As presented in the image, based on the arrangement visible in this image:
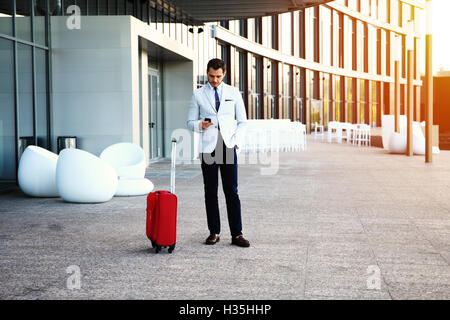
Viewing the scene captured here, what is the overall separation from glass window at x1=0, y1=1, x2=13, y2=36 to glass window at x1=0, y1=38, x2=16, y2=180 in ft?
0.75

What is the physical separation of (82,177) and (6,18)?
4567mm

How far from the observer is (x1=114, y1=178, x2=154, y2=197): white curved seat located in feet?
33.9

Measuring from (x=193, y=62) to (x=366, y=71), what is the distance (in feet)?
133

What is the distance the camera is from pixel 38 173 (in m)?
10.0

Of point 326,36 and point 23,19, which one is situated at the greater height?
point 326,36

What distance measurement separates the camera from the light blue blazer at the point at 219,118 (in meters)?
5.95

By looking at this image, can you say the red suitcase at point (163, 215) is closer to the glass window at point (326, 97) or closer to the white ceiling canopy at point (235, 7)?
the white ceiling canopy at point (235, 7)

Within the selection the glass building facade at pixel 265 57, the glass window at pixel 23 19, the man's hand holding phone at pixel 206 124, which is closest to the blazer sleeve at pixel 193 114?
the man's hand holding phone at pixel 206 124

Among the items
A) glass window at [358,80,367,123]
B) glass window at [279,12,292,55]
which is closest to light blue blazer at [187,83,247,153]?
glass window at [279,12,292,55]

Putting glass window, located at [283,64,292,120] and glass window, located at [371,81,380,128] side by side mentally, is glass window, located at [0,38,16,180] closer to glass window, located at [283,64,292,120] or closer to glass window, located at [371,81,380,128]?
glass window, located at [283,64,292,120]

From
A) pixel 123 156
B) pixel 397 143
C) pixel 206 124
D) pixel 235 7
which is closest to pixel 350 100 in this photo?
pixel 397 143

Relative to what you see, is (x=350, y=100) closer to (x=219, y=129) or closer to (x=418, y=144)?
(x=418, y=144)

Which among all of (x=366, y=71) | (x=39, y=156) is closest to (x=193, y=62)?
(x=39, y=156)

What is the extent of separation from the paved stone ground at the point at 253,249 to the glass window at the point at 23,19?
11.9 feet
